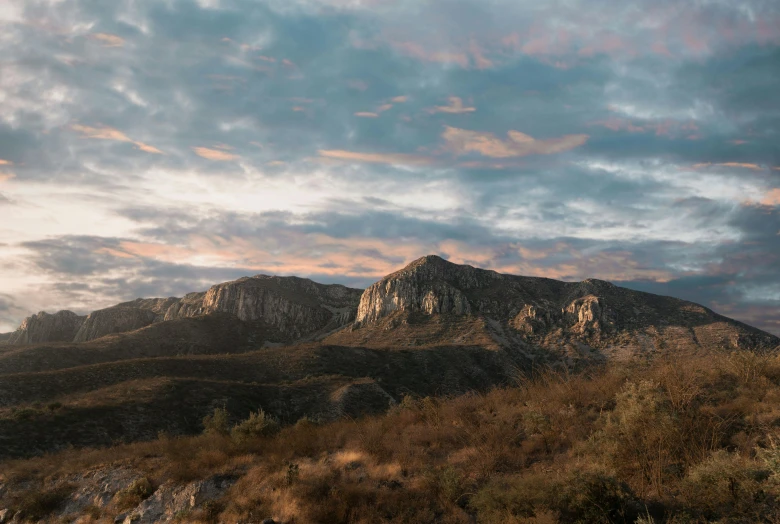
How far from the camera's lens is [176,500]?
14.3 meters

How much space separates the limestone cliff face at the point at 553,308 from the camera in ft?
370

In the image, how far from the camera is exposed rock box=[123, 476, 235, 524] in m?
13.8

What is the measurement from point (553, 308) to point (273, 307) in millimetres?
112775

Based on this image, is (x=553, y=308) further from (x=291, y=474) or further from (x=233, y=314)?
(x=291, y=474)

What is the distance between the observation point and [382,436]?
16.2 m

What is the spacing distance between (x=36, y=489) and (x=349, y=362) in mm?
66942

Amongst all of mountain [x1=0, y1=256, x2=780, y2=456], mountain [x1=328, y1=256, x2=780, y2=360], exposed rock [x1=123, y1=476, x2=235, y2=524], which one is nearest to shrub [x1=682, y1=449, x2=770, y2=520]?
mountain [x1=0, y1=256, x2=780, y2=456]

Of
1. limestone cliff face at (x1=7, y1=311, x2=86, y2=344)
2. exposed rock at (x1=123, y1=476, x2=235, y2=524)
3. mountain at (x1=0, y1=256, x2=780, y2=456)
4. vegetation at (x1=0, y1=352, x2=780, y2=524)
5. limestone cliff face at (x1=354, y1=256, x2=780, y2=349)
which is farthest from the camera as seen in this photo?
limestone cliff face at (x1=7, y1=311, x2=86, y2=344)

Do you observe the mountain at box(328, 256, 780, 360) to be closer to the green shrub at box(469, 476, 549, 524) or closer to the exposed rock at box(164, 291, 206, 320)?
the exposed rock at box(164, 291, 206, 320)

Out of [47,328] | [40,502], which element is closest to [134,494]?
[40,502]

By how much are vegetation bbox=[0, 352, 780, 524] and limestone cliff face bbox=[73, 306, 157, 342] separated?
18296 cm

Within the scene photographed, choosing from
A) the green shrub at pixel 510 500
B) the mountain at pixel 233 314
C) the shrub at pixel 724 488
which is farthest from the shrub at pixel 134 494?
the mountain at pixel 233 314

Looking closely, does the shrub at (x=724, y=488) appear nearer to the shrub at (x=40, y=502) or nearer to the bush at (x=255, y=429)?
the bush at (x=255, y=429)

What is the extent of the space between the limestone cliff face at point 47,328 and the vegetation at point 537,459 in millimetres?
208650
